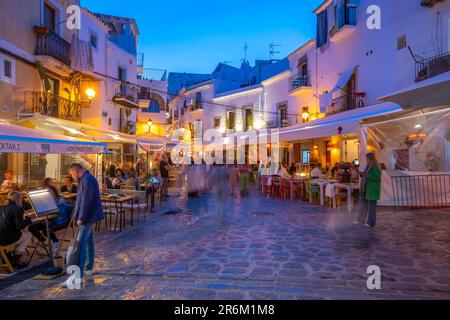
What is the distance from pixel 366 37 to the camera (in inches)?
619

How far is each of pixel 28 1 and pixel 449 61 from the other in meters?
14.8

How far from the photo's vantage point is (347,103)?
55.2ft

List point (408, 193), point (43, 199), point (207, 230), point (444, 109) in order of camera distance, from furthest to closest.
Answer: point (408, 193) < point (444, 109) < point (207, 230) < point (43, 199)

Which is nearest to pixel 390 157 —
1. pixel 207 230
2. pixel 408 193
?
pixel 408 193

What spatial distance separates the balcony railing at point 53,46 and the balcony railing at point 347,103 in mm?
13122

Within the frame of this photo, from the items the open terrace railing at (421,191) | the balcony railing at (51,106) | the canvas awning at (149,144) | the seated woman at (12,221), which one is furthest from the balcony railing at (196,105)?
the seated woman at (12,221)

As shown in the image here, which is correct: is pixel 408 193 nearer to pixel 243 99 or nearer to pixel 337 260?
pixel 337 260

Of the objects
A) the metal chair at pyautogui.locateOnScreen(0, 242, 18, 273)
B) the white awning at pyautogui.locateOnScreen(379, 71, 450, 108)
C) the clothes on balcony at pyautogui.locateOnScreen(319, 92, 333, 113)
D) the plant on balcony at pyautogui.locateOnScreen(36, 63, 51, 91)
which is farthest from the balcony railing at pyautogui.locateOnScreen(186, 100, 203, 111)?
the metal chair at pyautogui.locateOnScreen(0, 242, 18, 273)

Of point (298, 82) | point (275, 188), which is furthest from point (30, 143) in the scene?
point (298, 82)

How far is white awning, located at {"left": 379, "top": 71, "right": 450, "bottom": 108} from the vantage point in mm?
5261

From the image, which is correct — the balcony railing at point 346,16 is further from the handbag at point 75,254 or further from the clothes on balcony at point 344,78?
the handbag at point 75,254

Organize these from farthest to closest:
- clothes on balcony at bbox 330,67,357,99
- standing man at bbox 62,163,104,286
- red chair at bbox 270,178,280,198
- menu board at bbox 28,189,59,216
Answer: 1. clothes on balcony at bbox 330,67,357,99
2. red chair at bbox 270,178,280,198
3. menu board at bbox 28,189,59,216
4. standing man at bbox 62,163,104,286

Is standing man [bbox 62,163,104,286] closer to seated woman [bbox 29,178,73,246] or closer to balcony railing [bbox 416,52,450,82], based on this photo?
seated woman [bbox 29,178,73,246]

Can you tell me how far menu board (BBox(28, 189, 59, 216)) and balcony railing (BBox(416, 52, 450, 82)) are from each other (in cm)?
1189
